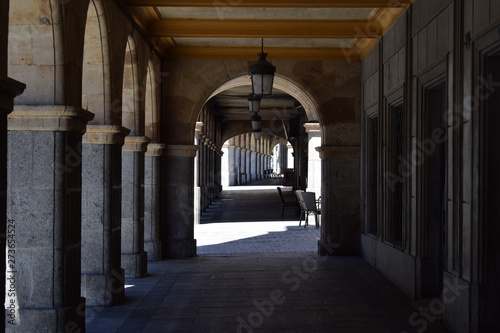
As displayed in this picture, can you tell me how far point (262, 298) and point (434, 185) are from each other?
2279 millimetres

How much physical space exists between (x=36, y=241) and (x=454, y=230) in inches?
140

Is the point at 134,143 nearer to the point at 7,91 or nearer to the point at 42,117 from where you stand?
the point at 42,117

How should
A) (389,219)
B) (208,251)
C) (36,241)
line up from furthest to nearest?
(208,251) < (389,219) < (36,241)

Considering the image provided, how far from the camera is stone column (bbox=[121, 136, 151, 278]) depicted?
7.75 metres

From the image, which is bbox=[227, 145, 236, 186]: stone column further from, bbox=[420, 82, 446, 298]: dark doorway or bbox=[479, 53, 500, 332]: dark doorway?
bbox=[479, 53, 500, 332]: dark doorway

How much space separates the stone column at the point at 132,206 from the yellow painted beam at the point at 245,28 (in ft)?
5.28

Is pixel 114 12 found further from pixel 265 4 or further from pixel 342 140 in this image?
pixel 342 140

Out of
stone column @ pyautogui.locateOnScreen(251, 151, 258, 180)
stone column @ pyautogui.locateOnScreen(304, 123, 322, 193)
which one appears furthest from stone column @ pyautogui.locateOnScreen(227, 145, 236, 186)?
stone column @ pyautogui.locateOnScreen(304, 123, 322, 193)

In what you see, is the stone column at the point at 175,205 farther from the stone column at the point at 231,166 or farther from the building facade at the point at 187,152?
the stone column at the point at 231,166

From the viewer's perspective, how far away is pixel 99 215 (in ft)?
20.4

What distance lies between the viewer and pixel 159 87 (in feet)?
31.4

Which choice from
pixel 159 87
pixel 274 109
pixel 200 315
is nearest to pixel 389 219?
pixel 200 315

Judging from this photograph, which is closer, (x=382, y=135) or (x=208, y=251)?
(x=382, y=135)

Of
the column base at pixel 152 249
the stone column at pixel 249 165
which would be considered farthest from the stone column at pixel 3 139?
the stone column at pixel 249 165
